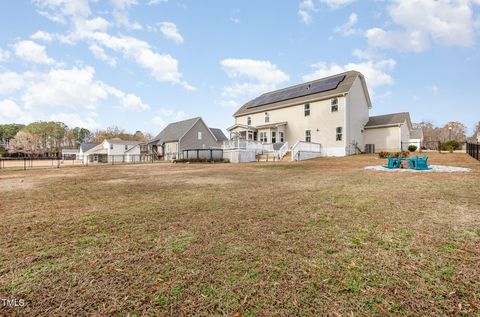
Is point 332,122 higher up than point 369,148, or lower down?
higher up

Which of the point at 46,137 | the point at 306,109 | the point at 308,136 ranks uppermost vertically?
the point at 46,137

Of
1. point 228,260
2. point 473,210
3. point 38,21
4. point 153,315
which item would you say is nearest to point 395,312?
point 228,260

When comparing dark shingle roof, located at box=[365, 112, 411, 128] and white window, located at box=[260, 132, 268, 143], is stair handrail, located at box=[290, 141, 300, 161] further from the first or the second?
dark shingle roof, located at box=[365, 112, 411, 128]

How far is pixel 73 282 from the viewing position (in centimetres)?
216

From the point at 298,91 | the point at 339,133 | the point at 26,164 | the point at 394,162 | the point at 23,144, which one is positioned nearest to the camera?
the point at 394,162

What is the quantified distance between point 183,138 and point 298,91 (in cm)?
1869

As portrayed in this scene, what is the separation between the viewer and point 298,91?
96.1 ft

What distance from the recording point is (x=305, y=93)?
27.3m

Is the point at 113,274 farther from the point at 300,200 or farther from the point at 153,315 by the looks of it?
the point at 300,200

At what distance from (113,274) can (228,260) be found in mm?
1228

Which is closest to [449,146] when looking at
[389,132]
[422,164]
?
[389,132]

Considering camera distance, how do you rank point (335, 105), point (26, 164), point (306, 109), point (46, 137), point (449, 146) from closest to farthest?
point (335, 105) < point (449, 146) < point (306, 109) < point (26, 164) < point (46, 137)

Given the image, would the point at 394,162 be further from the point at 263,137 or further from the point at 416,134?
the point at 416,134

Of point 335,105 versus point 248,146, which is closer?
point 248,146
